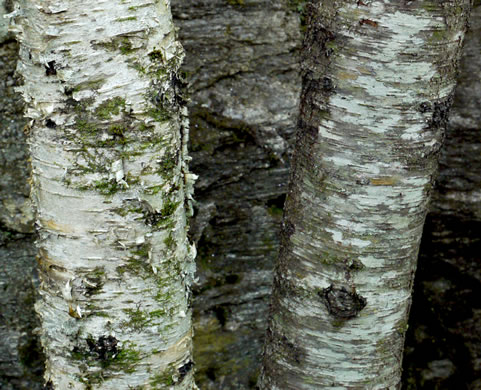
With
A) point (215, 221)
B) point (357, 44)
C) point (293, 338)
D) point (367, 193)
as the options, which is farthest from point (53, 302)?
point (215, 221)

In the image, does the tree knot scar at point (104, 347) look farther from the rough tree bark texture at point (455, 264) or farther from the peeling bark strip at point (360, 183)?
the rough tree bark texture at point (455, 264)

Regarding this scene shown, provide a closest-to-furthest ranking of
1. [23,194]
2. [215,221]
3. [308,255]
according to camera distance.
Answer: [308,255], [23,194], [215,221]

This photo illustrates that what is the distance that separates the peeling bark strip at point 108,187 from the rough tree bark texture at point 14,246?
100 centimetres

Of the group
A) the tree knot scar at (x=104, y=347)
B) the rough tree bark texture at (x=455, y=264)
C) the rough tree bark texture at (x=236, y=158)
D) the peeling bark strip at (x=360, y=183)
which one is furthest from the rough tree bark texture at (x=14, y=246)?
the rough tree bark texture at (x=455, y=264)

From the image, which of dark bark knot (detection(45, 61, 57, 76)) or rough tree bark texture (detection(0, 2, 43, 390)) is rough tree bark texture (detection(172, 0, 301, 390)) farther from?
dark bark knot (detection(45, 61, 57, 76))

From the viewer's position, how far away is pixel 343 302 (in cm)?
134

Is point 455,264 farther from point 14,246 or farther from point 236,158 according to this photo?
point 14,246

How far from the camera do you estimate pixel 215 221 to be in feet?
7.95

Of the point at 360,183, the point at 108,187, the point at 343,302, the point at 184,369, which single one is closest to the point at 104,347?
the point at 184,369

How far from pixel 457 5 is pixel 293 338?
2.85ft

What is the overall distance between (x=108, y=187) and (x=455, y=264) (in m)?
1.97

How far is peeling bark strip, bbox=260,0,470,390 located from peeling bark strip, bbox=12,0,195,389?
0.29 meters

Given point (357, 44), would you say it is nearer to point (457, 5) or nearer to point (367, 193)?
point (457, 5)

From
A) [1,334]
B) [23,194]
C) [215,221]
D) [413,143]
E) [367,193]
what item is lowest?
[1,334]
